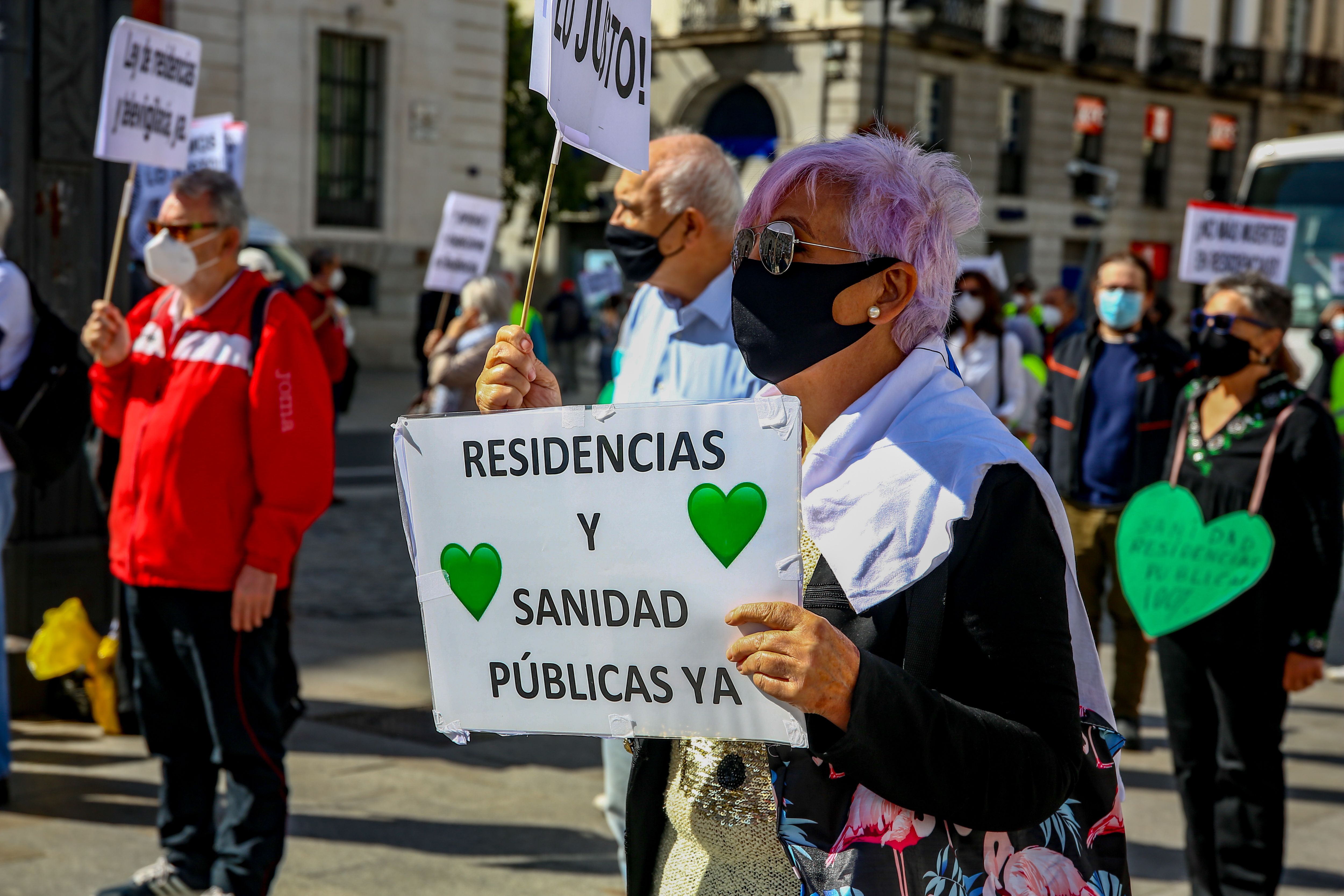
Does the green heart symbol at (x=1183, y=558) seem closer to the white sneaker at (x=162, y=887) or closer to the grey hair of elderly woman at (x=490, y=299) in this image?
the white sneaker at (x=162, y=887)

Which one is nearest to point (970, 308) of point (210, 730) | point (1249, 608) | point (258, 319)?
point (1249, 608)

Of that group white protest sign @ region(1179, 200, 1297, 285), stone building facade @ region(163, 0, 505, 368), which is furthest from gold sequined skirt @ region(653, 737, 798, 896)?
stone building facade @ region(163, 0, 505, 368)

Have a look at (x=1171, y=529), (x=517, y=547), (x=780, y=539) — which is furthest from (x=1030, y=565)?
(x=1171, y=529)

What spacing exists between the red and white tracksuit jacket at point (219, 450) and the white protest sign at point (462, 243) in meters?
5.61

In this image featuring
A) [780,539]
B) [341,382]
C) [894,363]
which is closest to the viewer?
[780,539]

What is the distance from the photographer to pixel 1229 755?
434 centimetres

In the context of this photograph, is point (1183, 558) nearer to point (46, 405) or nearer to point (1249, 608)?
point (1249, 608)

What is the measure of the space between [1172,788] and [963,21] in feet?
104

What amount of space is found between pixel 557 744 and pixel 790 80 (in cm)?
2964

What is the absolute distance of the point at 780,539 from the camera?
5.82 feet

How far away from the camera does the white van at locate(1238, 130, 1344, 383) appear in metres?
13.9

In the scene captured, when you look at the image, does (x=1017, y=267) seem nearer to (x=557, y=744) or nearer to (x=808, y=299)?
(x=557, y=744)

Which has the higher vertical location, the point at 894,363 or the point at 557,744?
the point at 894,363

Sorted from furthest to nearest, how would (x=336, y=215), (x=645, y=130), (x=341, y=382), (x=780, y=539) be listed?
(x=336, y=215) < (x=341, y=382) < (x=645, y=130) < (x=780, y=539)
